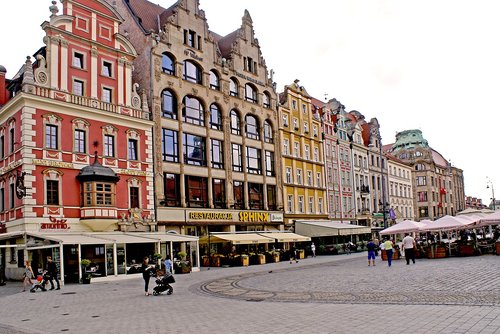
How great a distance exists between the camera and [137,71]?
4003 centimetres

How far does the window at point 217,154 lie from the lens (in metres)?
43.7

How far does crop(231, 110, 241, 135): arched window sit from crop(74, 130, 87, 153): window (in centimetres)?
1650

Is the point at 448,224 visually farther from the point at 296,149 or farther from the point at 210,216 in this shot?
the point at 296,149

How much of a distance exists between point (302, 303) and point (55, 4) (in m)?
26.8

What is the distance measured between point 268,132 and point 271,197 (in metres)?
6.73

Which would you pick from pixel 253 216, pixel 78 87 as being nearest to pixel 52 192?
pixel 78 87

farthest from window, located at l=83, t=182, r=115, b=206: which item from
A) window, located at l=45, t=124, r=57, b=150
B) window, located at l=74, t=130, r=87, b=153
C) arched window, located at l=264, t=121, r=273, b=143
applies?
arched window, located at l=264, t=121, r=273, b=143

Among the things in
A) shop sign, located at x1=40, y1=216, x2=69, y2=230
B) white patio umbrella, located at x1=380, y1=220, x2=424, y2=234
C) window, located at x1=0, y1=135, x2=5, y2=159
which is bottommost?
white patio umbrella, located at x1=380, y1=220, x2=424, y2=234

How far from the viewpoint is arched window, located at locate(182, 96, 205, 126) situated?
41.6 meters

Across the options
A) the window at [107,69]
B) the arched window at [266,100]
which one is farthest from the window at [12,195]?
the arched window at [266,100]

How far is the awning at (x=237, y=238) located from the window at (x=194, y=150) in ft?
21.4

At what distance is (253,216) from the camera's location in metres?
46.6

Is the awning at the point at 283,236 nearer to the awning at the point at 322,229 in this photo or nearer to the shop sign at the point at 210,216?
the shop sign at the point at 210,216

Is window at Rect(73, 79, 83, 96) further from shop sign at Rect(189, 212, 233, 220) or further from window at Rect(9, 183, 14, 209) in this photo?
shop sign at Rect(189, 212, 233, 220)
